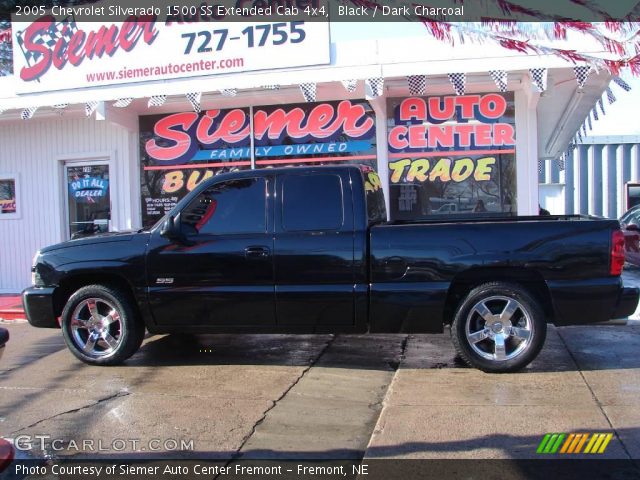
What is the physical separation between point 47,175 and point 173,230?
646cm

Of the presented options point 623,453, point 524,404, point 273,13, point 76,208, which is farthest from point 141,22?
point 623,453

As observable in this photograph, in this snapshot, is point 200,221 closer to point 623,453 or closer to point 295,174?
point 295,174

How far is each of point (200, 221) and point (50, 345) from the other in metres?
2.94

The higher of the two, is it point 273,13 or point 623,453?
point 273,13

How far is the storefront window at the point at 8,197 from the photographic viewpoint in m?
11.0

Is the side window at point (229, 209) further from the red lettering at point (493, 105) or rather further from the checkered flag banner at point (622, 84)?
the checkered flag banner at point (622, 84)

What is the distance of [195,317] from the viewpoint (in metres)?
5.68

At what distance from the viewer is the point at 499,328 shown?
536 cm

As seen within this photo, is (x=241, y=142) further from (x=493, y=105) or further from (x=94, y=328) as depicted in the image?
(x=94, y=328)

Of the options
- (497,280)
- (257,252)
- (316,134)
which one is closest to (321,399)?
(257,252)

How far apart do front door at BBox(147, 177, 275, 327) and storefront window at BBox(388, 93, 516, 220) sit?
395 cm

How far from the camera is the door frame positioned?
414 inches

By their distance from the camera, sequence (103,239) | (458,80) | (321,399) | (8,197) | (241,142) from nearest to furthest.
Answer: (321,399), (103,239), (458,80), (241,142), (8,197)

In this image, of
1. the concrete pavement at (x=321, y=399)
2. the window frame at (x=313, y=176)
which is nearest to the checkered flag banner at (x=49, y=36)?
the concrete pavement at (x=321, y=399)
